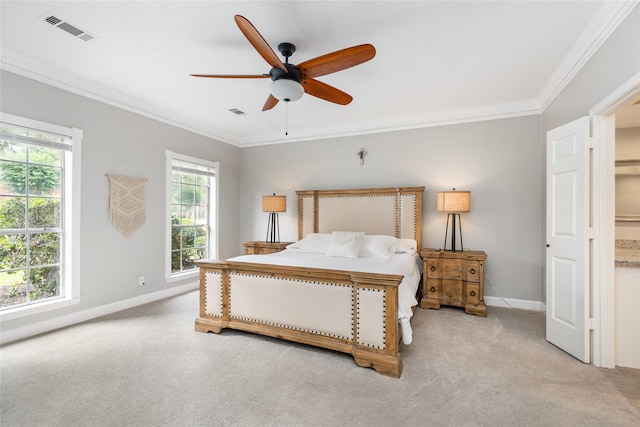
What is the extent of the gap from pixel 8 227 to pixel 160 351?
2.05 metres

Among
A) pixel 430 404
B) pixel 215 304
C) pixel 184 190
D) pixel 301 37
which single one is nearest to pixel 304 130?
pixel 184 190

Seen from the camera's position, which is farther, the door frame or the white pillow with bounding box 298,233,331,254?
the white pillow with bounding box 298,233,331,254

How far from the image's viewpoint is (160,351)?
2625 millimetres

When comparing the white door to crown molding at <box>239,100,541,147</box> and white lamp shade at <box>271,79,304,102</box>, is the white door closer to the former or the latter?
crown molding at <box>239,100,541,147</box>

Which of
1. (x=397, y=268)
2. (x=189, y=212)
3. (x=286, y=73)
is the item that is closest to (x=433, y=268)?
(x=397, y=268)

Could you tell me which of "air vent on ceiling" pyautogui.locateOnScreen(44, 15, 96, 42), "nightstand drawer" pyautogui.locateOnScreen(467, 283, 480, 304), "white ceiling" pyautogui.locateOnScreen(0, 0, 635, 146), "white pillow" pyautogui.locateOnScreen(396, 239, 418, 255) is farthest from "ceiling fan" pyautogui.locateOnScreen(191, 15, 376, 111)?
"nightstand drawer" pyautogui.locateOnScreen(467, 283, 480, 304)

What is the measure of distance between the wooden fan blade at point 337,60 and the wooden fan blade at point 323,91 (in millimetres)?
117

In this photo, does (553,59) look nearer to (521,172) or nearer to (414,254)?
(521,172)

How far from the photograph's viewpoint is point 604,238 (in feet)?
7.80

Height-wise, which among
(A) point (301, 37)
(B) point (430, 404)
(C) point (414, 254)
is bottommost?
(B) point (430, 404)

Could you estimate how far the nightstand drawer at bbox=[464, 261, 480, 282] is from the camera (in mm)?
3719

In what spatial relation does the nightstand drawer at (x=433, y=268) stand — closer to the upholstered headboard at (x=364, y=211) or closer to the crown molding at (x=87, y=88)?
the upholstered headboard at (x=364, y=211)


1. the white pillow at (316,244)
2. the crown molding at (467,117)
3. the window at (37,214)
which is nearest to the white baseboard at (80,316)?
the window at (37,214)

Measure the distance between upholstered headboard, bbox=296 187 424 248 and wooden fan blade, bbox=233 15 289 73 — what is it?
278 cm
